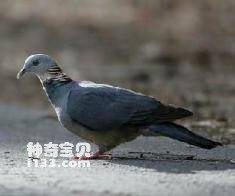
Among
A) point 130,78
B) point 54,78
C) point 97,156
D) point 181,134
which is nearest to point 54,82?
point 54,78

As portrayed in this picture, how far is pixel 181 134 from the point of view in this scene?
760 centimetres

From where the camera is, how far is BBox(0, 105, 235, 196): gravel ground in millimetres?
6590

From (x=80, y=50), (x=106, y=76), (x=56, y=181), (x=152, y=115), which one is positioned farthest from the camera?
(x=80, y=50)

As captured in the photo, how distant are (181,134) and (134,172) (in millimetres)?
578

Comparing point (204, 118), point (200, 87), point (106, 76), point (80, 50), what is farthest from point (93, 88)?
point (80, 50)

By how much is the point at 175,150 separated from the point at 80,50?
12.2 m

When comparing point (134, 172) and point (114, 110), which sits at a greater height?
point (114, 110)

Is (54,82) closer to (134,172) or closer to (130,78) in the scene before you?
(134,172)

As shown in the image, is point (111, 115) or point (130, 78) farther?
point (130, 78)

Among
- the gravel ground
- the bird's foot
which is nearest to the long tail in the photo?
the gravel ground

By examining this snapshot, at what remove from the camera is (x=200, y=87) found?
50.6ft

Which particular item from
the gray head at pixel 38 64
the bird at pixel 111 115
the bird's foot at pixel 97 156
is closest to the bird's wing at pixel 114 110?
the bird at pixel 111 115

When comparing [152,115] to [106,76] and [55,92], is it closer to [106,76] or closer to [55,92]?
[55,92]

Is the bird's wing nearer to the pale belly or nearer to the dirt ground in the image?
the pale belly
